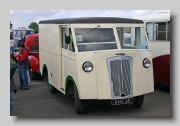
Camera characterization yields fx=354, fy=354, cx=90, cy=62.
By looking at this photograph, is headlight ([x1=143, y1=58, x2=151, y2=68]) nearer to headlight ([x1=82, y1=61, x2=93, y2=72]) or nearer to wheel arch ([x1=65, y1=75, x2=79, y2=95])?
headlight ([x1=82, y1=61, x2=93, y2=72])

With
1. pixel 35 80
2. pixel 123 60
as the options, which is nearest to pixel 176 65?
pixel 123 60

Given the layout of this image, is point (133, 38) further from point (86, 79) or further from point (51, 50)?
point (51, 50)

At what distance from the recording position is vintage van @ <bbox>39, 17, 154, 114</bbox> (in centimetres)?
773

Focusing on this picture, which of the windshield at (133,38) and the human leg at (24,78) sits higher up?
the windshield at (133,38)

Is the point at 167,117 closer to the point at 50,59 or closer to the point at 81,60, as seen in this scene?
the point at 81,60

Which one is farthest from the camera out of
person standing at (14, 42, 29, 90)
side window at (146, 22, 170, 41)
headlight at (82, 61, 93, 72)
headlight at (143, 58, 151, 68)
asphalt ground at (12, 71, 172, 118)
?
person standing at (14, 42, 29, 90)

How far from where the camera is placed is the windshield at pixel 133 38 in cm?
840

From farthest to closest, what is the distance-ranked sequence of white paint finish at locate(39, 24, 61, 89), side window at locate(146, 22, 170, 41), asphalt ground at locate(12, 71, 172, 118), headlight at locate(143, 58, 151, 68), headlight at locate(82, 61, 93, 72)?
1. side window at locate(146, 22, 170, 41)
2. white paint finish at locate(39, 24, 61, 89)
3. asphalt ground at locate(12, 71, 172, 118)
4. headlight at locate(143, 58, 151, 68)
5. headlight at locate(82, 61, 93, 72)

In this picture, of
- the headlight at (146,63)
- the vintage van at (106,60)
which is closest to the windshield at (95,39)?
the vintage van at (106,60)

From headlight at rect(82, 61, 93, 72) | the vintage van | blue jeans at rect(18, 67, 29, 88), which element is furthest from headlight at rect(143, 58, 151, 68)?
blue jeans at rect(18, 67, 29, 88)

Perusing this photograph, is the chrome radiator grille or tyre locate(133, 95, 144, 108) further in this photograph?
tyre locate(133, 95, 144, 108)

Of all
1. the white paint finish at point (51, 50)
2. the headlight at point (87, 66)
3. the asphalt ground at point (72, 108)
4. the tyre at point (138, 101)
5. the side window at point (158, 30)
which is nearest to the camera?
the headlight at point (87, 66)

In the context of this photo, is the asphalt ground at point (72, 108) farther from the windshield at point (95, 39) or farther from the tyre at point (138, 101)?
the windshield at point (95, 39)

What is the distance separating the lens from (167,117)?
810cm
